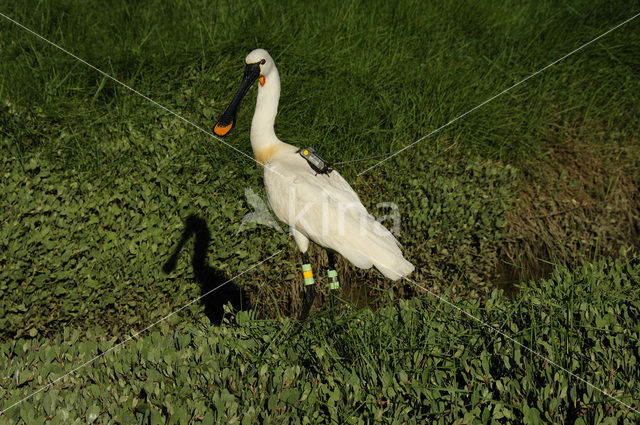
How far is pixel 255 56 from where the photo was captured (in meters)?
3.35

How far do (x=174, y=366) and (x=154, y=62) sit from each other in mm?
3230

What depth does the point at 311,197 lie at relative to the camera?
3.54m

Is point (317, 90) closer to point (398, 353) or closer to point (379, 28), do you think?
point (379, 28)

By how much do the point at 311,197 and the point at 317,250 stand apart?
198cm

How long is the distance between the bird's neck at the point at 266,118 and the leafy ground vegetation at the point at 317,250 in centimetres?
90

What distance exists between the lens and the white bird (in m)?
3.35

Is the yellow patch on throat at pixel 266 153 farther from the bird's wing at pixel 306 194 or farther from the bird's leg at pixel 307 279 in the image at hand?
the bird's leg at pixel 307 279

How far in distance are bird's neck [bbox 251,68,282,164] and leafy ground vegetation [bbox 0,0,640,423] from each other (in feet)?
2.96

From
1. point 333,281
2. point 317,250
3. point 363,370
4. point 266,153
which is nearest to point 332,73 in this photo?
point 317,250

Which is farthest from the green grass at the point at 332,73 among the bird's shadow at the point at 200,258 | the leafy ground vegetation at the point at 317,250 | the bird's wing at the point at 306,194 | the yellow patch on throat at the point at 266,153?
the bird's wing at the point at 306,194

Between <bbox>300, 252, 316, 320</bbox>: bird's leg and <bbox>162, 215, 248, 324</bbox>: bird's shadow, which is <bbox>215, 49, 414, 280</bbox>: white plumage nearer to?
<bbox>300, 252, 316, 320</bbox>: bird's leg

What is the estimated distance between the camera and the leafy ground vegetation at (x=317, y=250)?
130 inches

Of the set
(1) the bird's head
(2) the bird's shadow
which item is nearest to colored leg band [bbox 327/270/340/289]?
(1) the bird's head

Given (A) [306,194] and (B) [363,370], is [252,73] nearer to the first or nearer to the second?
(A) [306,194]
